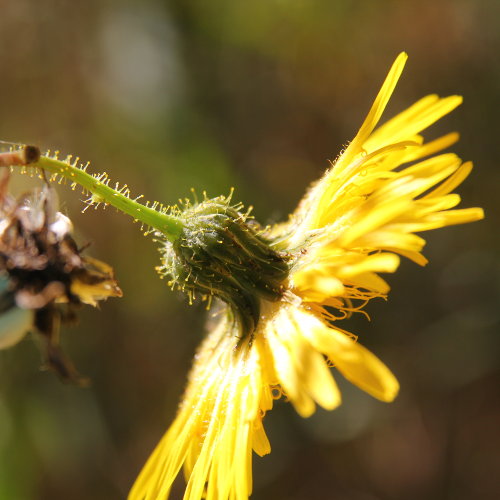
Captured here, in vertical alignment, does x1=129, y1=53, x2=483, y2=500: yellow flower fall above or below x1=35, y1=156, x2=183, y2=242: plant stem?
below

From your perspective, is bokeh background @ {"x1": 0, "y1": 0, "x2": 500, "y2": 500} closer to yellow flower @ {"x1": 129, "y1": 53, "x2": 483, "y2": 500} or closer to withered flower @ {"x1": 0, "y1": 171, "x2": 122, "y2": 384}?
yellow flower @ {"x1": 129, "y1": 53, "x2": 483, "y2": 500}

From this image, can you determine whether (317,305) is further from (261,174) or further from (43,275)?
(261,174)

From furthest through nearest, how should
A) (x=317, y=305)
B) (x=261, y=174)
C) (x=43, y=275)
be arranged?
(x=261, y=174), (x=317, y=305), (x=43, y=275)

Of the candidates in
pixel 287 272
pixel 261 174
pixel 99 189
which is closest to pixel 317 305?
pixel 287 272

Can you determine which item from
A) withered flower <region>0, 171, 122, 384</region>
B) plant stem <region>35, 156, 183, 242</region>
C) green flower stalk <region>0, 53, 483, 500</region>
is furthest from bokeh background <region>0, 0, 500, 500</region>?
withered flower <region>0, 171, 122, 384</region>

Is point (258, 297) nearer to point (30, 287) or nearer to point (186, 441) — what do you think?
point (186, 441)

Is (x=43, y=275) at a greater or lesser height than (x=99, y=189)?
lesser

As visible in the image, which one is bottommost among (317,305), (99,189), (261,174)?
(317,305)

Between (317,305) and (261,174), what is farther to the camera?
(261,174)
